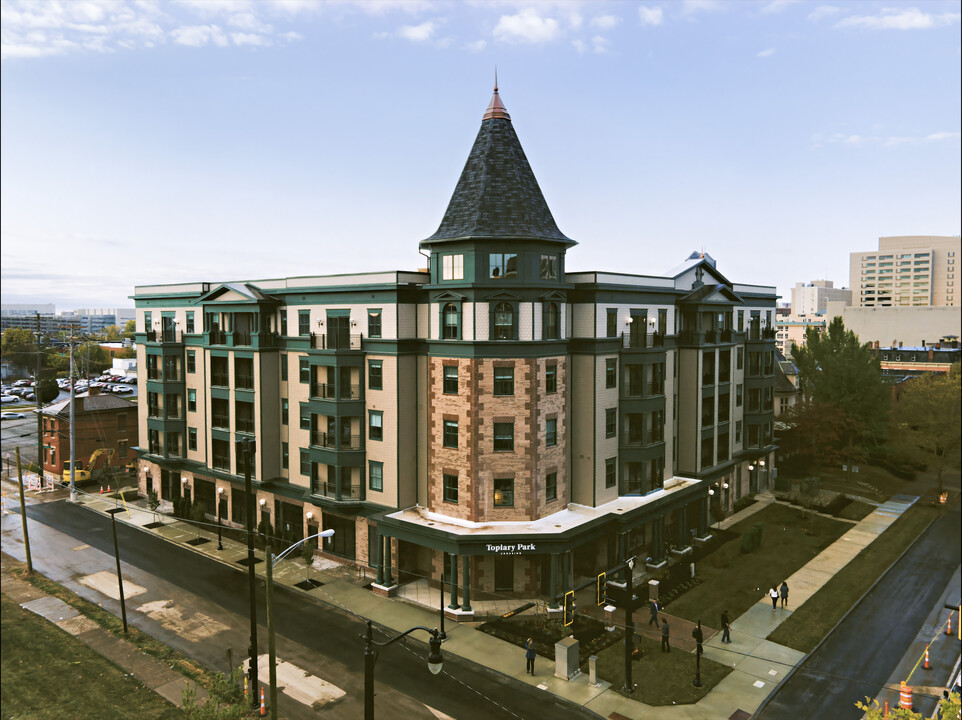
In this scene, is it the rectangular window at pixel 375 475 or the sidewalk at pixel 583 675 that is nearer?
the sidewalk at pixel 583 675

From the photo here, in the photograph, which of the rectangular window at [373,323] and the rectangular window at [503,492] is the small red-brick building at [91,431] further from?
the rectangular window at [503,492]

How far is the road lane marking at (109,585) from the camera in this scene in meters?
39.1

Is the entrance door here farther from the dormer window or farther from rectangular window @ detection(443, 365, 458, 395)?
the dormer window

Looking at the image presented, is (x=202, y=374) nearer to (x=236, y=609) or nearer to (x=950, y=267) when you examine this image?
(x=236, y=609)

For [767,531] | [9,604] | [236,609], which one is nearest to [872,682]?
[767,531]

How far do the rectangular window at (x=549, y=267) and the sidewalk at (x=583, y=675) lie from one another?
20.3 m

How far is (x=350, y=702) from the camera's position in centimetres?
2798

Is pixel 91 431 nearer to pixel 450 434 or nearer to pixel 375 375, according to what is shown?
pixel 375 375

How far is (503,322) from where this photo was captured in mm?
38062

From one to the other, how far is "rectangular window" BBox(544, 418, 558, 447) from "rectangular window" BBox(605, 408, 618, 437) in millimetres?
4139

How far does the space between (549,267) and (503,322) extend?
15.0 feet

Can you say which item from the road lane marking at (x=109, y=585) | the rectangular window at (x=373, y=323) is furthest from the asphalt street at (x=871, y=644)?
the road lane marking at (x=109, y=585)

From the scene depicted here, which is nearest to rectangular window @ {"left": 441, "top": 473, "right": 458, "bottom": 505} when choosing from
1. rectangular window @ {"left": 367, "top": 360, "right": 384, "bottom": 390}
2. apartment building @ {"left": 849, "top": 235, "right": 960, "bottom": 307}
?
rectangular window @ {"left": 367, "top": 360, "right": 384, "bottom": 390}

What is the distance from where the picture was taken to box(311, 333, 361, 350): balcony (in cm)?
4262
